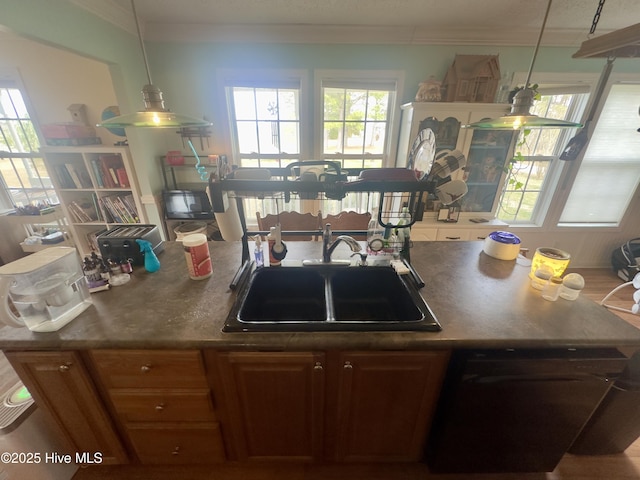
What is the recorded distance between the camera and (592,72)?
248 cm

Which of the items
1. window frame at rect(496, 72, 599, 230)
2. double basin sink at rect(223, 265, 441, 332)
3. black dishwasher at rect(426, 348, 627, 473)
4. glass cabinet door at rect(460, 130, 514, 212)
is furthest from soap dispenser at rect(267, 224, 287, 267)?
window frame at rect(496, 72, 599, 230)

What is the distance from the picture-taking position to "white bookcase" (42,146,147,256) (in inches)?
95.1

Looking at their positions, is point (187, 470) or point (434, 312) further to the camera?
point (187, 470)

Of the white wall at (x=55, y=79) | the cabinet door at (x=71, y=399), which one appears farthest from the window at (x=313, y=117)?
the cabinet door at (x=71, y=399)

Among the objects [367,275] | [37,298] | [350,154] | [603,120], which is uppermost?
[603,120]

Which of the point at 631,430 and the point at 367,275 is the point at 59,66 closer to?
the point at 367,275

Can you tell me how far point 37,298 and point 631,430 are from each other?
2.60 metres

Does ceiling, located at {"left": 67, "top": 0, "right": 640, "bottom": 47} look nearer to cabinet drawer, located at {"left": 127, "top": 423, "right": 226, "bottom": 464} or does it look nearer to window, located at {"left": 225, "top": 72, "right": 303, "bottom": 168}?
window, located at {"left": 225, "top": 72, "right": 303, "bottom": 168}

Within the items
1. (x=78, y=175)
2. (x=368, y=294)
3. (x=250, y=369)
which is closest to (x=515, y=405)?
(x=368, y=294)

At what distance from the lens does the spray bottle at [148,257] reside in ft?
4.08

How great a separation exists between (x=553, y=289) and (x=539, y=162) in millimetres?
2643

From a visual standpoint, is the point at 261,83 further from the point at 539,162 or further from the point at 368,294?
the point at 539,162

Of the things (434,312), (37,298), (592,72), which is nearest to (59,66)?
(37,298)

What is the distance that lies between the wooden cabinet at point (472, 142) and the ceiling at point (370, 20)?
63 centimetres
